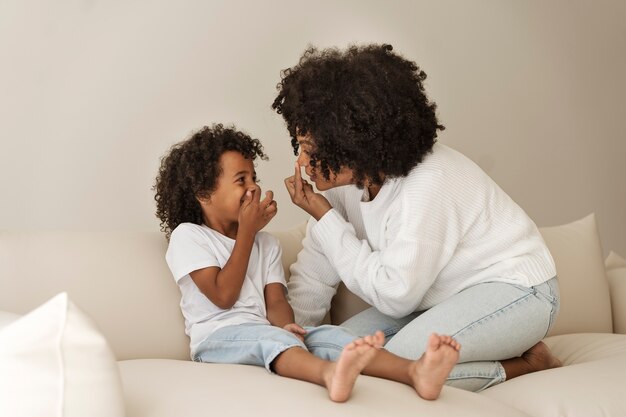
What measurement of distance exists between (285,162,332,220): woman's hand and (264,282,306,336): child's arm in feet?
0.68

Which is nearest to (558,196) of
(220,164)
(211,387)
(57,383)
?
(220,164)

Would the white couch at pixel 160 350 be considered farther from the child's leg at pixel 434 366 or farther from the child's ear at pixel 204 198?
the child's ear at pixel 204 198

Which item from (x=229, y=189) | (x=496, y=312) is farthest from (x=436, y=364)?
(x=229, y=189)

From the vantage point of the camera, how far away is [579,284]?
236cm

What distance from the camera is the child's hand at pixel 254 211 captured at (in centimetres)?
195

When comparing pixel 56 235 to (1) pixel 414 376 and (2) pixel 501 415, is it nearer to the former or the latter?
(1) pixel 414 376

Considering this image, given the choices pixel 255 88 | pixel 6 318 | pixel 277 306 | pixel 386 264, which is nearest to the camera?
pixel 6 318

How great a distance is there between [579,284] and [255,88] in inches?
53.4

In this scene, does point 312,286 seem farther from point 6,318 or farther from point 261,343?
point 6,318

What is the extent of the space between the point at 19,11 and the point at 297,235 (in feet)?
3.96

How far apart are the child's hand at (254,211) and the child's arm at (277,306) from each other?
15 centimetres

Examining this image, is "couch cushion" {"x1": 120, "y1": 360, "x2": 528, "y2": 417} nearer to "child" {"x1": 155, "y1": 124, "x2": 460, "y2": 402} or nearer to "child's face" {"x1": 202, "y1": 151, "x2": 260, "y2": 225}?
"child" {"x1": 155, "y1": 124, "x2": 460, "y2": 402}

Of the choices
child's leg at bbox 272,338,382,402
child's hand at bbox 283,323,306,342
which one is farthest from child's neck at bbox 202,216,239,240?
child's leg at bbox 272,338,382,402

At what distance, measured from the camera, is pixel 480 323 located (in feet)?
5.55
